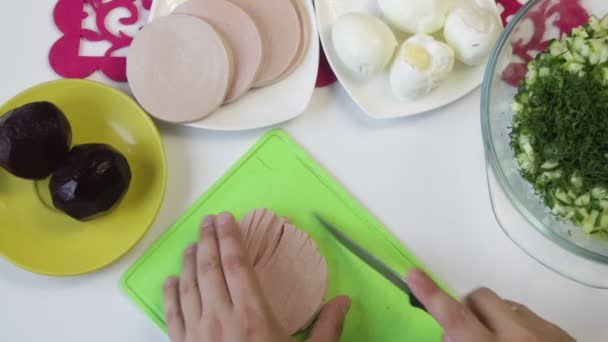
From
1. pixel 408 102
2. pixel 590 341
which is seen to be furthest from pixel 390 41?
pixel 590 341

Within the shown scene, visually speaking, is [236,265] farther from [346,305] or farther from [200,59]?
[200,59]

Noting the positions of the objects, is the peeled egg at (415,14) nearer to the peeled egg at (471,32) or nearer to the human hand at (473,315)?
the peeled egg at (471,32)

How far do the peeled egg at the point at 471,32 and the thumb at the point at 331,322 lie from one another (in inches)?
18.9

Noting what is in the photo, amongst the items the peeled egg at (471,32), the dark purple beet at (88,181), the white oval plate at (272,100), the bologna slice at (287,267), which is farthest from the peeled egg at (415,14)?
the dark purple beet at (88,181)

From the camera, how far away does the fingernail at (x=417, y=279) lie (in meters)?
0.73

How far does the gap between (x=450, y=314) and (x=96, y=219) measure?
0.61m

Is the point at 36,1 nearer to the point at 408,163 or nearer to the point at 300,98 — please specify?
the point at 300,98

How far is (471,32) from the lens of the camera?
0.94 meters

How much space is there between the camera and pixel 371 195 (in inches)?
39.7

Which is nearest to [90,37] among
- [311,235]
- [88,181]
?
[88,181]

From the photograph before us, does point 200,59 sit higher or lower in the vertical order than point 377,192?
higher

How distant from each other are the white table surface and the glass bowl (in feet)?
0.10

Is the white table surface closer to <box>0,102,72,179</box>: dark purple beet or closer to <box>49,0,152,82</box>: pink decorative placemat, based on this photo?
<box>49,0,152,82</box>: pink decorative placemat

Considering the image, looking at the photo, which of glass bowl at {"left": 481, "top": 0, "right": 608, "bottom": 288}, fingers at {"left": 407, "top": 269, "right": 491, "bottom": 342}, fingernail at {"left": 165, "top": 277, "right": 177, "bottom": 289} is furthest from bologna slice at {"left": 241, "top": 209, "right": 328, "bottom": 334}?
glass bowl at {"left": 481, "top": 0, "right": 608, "bottom": 288}
